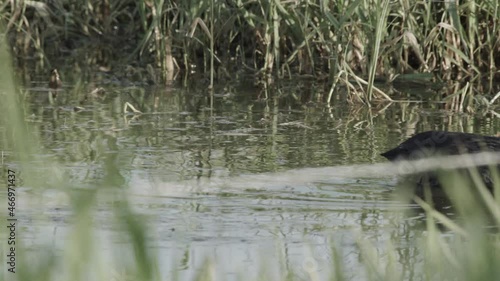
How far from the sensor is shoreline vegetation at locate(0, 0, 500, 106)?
6.91m

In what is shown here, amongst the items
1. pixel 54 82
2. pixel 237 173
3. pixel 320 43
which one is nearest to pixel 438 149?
pixel 237 173

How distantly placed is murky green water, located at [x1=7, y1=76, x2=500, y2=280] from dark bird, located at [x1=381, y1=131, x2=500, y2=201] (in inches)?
4.9

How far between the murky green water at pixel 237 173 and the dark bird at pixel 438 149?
0.41 feet

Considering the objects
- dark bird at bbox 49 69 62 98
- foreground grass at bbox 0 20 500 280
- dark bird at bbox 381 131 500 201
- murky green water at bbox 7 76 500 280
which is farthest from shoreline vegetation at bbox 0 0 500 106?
foreground grass at bbox 0 20 500 280

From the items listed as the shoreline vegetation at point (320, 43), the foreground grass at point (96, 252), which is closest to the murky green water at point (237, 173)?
the foreground grass at point (96, 252)

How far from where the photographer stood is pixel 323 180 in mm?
4727

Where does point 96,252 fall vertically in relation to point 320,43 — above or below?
below

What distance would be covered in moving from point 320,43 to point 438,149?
275 cm

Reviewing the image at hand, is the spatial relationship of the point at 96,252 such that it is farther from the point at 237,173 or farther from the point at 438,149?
the point at 438,149

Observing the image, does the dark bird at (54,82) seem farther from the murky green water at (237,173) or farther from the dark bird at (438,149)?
the dark bird at (438,149)

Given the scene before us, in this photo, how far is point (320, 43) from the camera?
24.4 ft

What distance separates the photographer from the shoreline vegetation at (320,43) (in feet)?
22.7

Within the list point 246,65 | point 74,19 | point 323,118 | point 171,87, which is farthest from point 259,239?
point 74,19

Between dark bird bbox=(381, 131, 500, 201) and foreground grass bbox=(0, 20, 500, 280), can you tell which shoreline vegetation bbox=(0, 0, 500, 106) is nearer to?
dark bird bbox=(381, 131, 500, 201)
